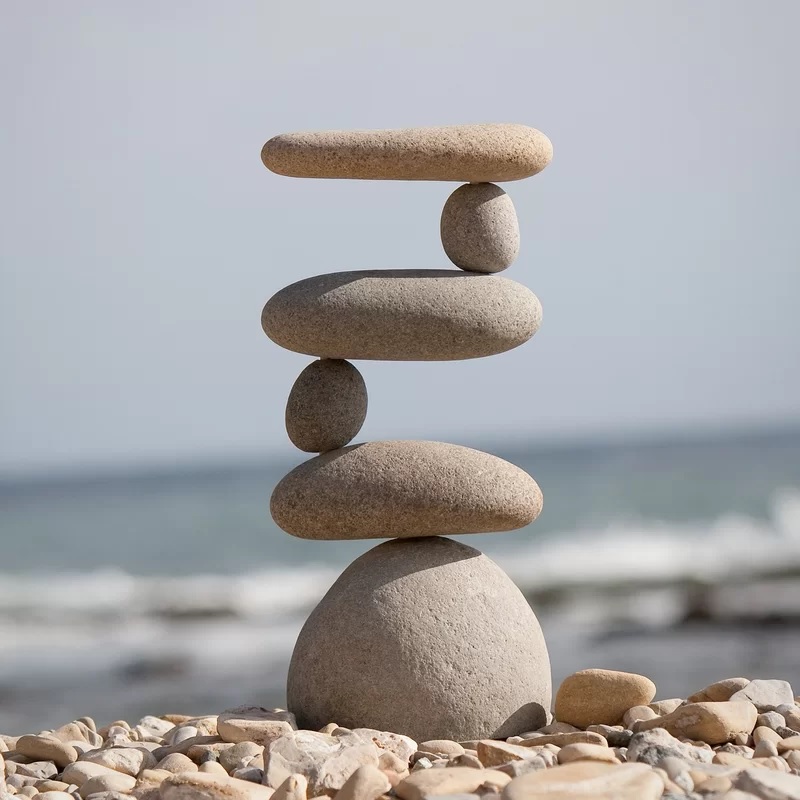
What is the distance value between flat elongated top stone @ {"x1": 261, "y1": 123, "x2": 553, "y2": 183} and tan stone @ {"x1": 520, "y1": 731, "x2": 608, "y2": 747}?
2.53 meters

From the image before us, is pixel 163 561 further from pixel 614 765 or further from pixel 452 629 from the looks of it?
pixel 614 765

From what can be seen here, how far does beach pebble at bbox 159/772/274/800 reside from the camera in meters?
3.91

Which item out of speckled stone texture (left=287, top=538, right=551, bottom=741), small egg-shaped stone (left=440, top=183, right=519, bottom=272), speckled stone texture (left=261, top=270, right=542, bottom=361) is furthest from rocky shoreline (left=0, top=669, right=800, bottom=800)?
small egg-shaped stone (left=440, top=183, right=519, bottom=272)

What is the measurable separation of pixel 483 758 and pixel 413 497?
4.07 feet

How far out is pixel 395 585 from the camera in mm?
5152

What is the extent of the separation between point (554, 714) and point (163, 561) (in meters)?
16.7

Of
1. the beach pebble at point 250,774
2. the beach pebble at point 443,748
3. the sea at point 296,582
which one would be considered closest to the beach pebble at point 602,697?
the beach pebble at point 443,748

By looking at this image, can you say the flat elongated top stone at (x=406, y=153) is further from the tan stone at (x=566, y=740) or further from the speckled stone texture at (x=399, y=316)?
the tan stone at (x=566, y=740)

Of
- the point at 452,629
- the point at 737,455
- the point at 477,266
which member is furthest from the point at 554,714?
the point at 737,455

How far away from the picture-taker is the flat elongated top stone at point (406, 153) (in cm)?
519

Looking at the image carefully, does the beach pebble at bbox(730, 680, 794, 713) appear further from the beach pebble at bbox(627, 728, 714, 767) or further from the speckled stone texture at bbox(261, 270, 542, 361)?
the speckled stone texture at bbox(261, 270, 542, 361)

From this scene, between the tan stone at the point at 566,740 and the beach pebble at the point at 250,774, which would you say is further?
the tan stone at the point at 566,740

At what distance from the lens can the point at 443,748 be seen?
466cm

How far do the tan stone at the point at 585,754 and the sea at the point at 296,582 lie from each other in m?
6.84
